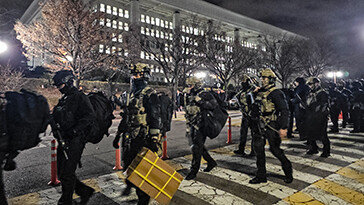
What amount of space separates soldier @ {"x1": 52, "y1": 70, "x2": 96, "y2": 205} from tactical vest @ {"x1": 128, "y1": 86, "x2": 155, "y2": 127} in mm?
642

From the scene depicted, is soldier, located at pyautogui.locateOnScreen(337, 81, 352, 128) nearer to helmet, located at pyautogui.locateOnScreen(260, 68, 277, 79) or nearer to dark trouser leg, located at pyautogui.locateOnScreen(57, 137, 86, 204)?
helmet, located at pyautogui.locateOnScreen(260, 68, 277, 79)

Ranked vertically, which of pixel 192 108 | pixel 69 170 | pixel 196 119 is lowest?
pixel 69 170

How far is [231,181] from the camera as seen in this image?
4586 mm

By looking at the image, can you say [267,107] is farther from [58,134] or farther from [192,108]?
[58,134]

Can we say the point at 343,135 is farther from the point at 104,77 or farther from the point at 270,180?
the point at 104,77

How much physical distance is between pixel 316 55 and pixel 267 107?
38.7 meters

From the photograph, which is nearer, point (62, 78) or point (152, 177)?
point (152, 177)

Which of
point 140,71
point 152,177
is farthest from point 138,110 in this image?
point 152,177

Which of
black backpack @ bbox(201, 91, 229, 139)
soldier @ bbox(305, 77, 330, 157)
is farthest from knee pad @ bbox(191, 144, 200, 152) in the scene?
soldier @ bbox(305, 77, 330, 157)

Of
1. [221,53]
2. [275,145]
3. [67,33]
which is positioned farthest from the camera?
[221,53]

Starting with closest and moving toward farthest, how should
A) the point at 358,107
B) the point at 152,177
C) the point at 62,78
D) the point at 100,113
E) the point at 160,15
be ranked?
the point at 152,177 → the point at 62,78 → the point at 100,113 → the point at 358,107 → the point at 160,15

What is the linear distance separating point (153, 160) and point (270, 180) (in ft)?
9.40

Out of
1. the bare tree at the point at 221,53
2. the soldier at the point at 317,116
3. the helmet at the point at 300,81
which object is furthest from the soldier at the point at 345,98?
the bare tree at the point at 221,53

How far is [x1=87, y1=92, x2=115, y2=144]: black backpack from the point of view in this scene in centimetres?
388
